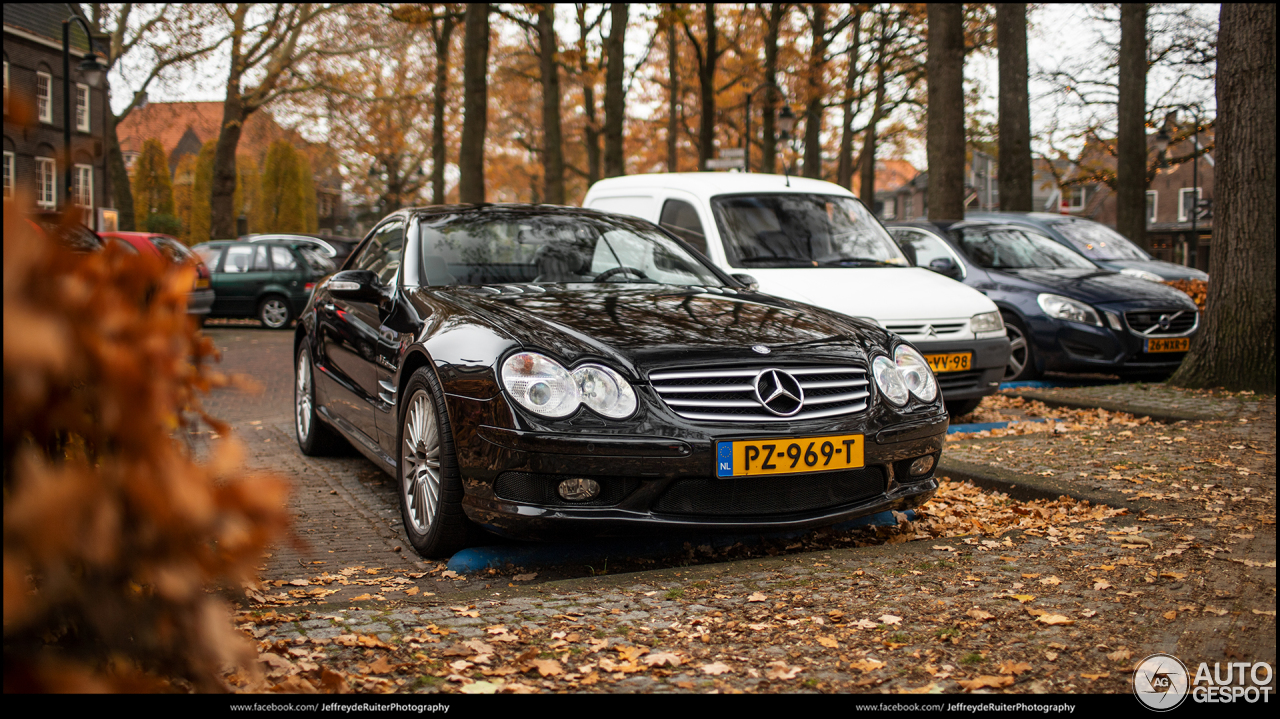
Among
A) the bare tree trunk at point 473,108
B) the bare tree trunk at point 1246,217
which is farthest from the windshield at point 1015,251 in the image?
the bare tree trunk at point 473,108

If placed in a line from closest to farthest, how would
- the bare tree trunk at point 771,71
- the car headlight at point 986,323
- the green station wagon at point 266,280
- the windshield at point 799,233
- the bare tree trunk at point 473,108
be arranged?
the car headlight at point 986,323, the windshield at point 799,233, the bare tree trunk at point 473,108, the green station wagon at point 266,280, the bare tree trunk at point 771,71

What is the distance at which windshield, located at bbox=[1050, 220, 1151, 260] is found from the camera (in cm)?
1230

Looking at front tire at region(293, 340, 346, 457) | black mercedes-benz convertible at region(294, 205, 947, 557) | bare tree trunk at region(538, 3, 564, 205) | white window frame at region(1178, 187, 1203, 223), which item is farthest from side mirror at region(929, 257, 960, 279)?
white window frame at region(1178, 187, 1203, 223)

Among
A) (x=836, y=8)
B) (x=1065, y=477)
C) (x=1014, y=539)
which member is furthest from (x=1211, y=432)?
(x=836, y=8)

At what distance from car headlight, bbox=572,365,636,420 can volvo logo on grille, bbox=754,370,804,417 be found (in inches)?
20.0

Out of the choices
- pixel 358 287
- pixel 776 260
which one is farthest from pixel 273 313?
pixel 358 287

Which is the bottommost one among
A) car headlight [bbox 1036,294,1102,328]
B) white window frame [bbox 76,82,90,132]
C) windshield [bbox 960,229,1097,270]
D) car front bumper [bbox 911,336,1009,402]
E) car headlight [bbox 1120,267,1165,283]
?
car front bumper [bbox 911,336,1009,402]

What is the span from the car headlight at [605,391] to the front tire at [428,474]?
57 cm

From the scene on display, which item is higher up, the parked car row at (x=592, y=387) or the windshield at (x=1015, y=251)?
the windshield at (x=1015, y=251)

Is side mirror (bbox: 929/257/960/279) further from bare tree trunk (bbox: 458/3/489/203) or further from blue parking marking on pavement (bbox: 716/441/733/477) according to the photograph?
bare tree trunk (bbox: 458/3/489/203)

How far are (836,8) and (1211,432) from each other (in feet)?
81.0

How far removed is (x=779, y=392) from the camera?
13.3 ft

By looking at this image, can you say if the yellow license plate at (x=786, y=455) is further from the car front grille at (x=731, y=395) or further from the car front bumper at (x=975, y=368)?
the car front bumper at (x=975, y=368)

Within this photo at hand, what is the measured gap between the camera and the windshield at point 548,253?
5.25m
